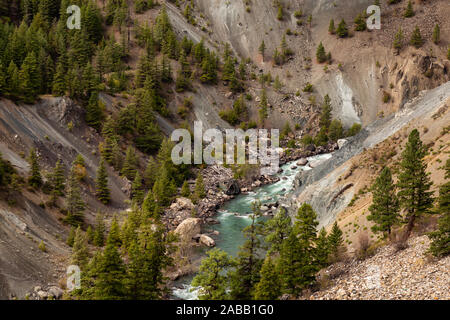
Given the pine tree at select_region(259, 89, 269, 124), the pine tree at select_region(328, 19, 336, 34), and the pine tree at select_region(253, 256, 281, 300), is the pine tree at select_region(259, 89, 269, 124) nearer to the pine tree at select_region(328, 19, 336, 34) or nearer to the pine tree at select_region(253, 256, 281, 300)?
the pine tree at select_region(328, 19, 336, 34)

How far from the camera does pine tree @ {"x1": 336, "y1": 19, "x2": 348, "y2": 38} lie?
126688mm

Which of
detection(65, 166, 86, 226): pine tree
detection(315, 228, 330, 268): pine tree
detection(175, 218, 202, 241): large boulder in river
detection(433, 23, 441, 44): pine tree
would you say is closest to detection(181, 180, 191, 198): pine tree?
detection(175, 218, 202, 241): large boulder in river

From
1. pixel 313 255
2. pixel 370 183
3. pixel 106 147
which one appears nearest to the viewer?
pixel 313 255

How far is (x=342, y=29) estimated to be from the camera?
417 feet

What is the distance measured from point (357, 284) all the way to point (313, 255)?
5.60m

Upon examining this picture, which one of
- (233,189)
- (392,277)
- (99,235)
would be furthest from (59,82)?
(392,277)

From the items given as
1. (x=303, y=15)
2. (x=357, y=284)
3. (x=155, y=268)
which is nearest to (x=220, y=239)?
(x=155, y=268)

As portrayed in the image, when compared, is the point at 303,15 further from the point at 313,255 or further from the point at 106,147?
the point at 313,255

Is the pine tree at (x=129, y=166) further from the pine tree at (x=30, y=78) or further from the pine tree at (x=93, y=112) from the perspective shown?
the pine tree at (x=30, y=78)

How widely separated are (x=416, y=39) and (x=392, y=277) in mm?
101414

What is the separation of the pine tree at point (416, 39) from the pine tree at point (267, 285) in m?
103

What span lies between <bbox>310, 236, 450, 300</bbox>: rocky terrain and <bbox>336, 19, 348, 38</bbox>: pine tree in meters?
101

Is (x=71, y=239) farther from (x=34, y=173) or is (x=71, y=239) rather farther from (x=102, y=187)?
(x=102, y=187)

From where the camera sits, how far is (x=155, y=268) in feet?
141
